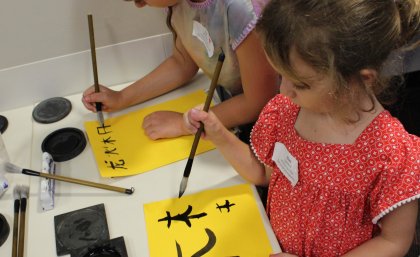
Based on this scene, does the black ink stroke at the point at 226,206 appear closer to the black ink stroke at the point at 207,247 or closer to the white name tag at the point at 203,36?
the black ink stroke at the point at 207,247

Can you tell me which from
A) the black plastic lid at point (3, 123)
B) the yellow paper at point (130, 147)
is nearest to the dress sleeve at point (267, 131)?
the yellow paper at point (130, 147)

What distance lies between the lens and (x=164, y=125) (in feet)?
2.88

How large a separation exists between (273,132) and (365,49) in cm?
25

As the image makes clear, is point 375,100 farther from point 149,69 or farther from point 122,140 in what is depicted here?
point 149,69

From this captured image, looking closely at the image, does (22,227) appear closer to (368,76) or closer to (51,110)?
(51,110)

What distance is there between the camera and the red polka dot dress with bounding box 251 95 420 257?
593 mm

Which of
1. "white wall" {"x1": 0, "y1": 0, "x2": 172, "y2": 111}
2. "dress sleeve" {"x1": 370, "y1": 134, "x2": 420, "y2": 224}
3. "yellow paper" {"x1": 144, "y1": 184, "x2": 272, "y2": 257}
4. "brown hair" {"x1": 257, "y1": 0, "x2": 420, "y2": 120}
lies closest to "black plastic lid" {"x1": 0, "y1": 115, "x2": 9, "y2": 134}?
"white wall" {"x1": 0, "y1": 0, "x2": 172, "y2": 111}

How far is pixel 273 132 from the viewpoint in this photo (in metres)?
0.74

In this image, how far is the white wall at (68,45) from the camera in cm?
96

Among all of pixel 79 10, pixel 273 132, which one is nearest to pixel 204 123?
pixel 273 132

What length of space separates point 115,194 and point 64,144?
0.20m

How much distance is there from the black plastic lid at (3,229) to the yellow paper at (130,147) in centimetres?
18

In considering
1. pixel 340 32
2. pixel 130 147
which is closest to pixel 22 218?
pixel 130 147

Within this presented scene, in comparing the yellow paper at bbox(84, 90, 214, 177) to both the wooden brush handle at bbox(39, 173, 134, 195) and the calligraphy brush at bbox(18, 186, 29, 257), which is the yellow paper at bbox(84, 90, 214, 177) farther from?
the calligraphy brush at bbox(18, 186, 29, 257)
